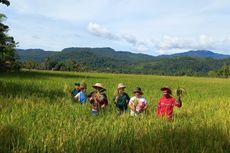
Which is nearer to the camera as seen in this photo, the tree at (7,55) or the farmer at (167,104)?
the farmer at (167,104)

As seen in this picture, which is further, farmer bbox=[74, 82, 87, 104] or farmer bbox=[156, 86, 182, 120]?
farmer bbox=[74, 82, 87, 104]

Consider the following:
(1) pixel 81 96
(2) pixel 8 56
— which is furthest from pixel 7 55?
(1) pixel 81 96

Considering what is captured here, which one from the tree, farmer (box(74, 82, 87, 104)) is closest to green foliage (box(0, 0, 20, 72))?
the tree

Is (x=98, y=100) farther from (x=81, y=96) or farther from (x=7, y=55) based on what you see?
(x=7, y=55)

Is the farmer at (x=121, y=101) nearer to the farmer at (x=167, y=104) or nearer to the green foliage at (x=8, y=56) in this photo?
the farmer at (x=167, y=104)

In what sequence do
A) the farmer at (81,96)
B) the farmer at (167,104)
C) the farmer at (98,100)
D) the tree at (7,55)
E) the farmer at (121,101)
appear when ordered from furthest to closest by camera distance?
the tree at (7,55) < the farmer at (81,96) < the farmer at (121,101) < the farmer at (98,100) < the farmer at (167,104)

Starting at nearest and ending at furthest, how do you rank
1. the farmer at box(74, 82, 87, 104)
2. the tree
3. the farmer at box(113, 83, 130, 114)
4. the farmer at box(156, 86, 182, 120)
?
→ the farmer at box(156, 86, 182, 120), the farmer at box(113, 83, 130, 114), the farmer at box(74, 82, 87, 104), the tree

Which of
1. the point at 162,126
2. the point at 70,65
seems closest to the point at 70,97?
the point at 162,126

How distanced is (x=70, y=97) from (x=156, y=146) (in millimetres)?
9069

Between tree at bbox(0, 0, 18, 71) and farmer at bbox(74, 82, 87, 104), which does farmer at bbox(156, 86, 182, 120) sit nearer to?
farmer at bbox(74, 82, 87, 104)

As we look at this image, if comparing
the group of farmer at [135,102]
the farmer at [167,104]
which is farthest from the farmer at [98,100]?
the farmer at [167,104]

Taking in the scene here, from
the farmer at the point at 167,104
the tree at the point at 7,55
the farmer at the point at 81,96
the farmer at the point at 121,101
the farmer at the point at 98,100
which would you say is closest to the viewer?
the farmer at the point at 167,104

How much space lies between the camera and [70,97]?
14523 millimetres

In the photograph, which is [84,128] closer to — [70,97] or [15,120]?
[15,120]
